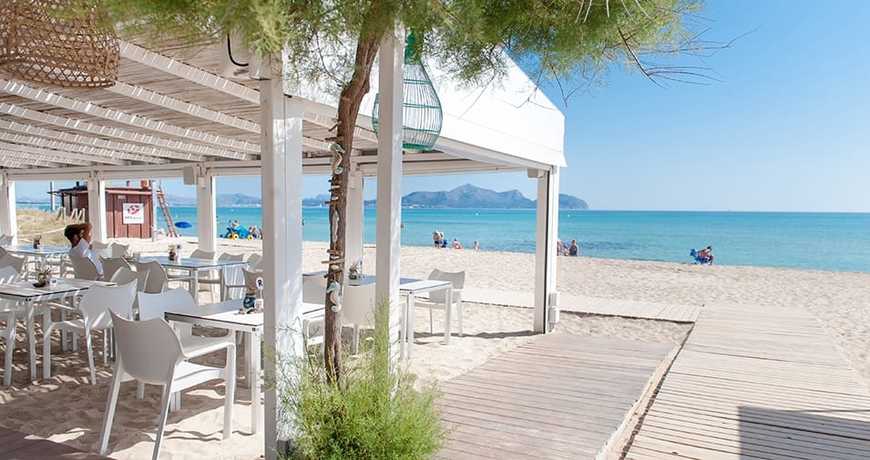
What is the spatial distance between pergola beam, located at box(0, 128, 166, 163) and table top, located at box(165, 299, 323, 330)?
13.6ft

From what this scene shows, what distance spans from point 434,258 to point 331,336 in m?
15.4

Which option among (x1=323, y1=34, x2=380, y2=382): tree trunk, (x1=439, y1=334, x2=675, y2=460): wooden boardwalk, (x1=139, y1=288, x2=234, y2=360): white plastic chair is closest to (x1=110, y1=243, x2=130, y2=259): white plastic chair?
(x1=139, y1=288, x2=234, y2=360): white plastic chair

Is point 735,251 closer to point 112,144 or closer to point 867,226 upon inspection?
point 867,226

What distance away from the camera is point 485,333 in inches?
245

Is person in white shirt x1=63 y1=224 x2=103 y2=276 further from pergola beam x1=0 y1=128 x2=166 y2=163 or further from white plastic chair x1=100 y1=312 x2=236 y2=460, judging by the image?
white plastic chair x1=100 y1=312 x2=236 y2=460

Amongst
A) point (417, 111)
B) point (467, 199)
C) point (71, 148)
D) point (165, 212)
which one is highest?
point (467, 199)

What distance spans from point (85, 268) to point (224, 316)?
10.8ft

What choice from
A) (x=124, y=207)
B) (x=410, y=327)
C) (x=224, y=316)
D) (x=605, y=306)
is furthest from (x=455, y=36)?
(x=124, y=207)

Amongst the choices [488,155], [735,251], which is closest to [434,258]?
[488,155]

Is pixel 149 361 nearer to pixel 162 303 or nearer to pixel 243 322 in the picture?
pixel 243 322

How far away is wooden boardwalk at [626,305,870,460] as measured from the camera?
9.86 ft

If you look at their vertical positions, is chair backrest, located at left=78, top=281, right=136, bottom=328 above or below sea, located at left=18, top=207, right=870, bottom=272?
above

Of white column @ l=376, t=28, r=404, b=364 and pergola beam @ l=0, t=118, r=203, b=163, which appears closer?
white column @ l=376, t=28, r=404, b=364

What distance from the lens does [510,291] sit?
1009cm
